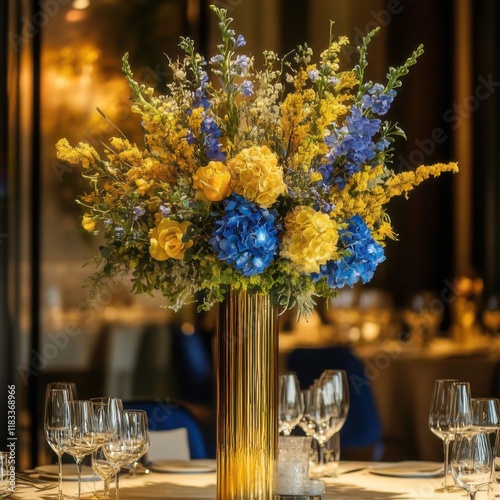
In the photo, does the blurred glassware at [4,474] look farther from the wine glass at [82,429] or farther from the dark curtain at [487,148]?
the dark curtain at [487,148]

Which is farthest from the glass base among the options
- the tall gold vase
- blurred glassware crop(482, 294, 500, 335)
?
blurred glassware crop(482, 294, 500, 335)

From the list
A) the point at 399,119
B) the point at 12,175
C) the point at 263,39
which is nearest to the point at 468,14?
the point at 399,119

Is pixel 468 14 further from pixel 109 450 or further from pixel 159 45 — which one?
pixel 109 450

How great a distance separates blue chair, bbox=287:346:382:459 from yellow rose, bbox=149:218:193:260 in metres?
2.74

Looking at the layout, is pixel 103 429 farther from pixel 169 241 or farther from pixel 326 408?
pixel 326 408

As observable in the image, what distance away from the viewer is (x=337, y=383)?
2.52 m

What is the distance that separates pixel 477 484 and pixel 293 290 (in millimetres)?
492

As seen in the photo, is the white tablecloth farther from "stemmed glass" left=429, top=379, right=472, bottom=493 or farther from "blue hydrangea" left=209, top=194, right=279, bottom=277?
"blue hydrangea" left=209, top=194, right=279, bottom=277

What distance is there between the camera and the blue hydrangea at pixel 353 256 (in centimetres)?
191

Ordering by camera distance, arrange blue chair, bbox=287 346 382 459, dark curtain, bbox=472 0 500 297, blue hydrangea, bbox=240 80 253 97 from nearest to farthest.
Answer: blue hydrangea, bbox=240 80 253 97 → blue chair, bbox=287 346 382 459 → dark curtain, bbox=472 0 500 297

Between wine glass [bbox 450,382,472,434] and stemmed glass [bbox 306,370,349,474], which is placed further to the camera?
stemmed glass [bbox 306,370,349,474]

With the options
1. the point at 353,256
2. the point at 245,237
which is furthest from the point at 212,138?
the point at 353,256

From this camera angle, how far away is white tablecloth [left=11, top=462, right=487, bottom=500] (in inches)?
87.7

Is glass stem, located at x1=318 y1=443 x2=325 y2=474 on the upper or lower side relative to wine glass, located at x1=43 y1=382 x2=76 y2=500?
lower
